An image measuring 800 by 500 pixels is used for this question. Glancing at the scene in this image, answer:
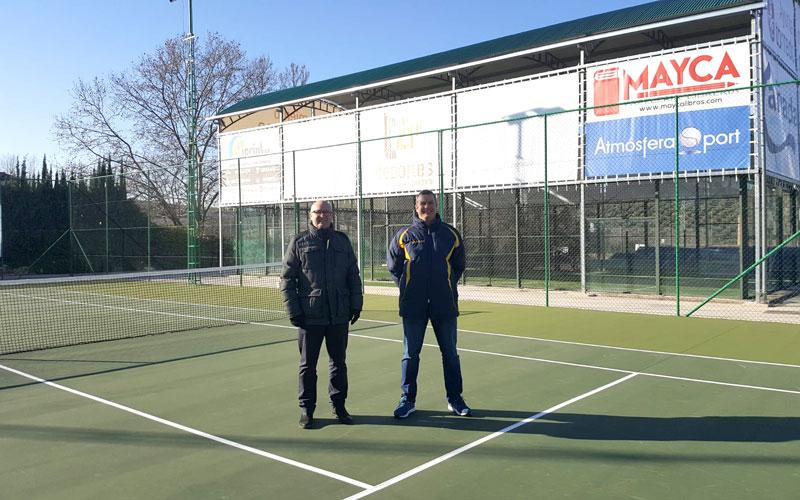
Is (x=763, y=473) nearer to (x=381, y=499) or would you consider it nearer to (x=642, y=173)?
(x=381, y=499)

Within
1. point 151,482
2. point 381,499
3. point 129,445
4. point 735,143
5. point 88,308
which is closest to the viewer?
point 381,499

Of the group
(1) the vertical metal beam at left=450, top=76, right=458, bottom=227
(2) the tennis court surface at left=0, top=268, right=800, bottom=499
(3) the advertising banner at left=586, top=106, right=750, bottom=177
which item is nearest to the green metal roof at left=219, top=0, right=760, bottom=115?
(1) the vertical metal beam at left=450, top=76, right=458, bottom=227

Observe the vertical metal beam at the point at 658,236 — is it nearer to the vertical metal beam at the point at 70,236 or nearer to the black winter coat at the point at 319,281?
the black winter coat at the point at 319,281

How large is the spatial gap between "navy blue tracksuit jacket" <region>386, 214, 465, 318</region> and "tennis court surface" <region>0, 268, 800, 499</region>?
989 millimetres

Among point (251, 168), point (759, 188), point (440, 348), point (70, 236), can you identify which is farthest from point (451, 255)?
point (70, 236)

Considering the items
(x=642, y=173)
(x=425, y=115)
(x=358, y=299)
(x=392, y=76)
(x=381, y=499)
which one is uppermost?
(x=392, y=76)

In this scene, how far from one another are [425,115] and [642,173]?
7784mm

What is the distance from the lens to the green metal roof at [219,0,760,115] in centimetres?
1616

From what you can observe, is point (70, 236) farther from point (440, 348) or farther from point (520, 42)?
point (440, 348)

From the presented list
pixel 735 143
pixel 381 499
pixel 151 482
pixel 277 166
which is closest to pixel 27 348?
pixel 151 482

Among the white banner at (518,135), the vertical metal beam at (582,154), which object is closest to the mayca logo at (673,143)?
the vertical metal beam at (582,154)

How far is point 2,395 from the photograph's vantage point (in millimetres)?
6902

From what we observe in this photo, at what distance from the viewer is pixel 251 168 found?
26.3m

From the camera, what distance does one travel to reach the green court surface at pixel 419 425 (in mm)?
4242
